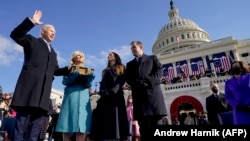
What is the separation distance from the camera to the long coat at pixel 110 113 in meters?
3.44

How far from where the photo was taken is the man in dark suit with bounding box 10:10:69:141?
2627mm

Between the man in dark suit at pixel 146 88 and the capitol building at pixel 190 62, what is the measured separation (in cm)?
310

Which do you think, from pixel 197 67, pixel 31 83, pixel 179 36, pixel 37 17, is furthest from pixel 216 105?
pixel 179 36

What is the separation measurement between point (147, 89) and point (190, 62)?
36838mm

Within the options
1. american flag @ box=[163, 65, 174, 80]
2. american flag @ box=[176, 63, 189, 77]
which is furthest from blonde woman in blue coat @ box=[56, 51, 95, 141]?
american flag @ box=[163, 65, 174, 80]

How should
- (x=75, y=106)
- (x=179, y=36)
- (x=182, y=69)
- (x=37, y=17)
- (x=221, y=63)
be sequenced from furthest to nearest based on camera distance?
(x=179, y=36), (x=182, y=69), (x=221, y=63), (x=75, y=106), (x=37, y=17)

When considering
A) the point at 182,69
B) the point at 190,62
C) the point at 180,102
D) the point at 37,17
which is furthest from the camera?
the point at 190,62

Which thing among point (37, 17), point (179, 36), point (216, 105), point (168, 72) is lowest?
point (216, 105)

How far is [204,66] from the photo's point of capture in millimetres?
36812

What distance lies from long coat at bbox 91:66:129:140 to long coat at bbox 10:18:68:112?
1015mm

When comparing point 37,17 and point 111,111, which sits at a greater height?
point 37,17

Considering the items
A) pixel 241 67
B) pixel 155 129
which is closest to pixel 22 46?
pixel 155 129

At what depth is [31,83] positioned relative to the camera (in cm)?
277

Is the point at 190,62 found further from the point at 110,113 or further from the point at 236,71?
the point at 110,113
